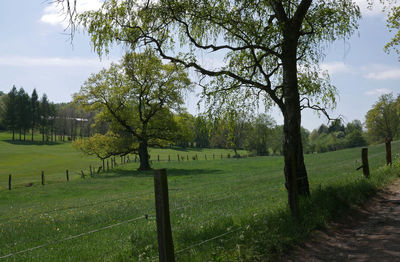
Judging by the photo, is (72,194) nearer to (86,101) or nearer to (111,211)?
(111,211)

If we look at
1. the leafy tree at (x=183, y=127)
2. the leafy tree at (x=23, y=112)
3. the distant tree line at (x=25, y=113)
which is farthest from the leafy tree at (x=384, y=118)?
the leafy tree at (x=23, y=112)

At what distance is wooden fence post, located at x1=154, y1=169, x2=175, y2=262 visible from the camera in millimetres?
4801

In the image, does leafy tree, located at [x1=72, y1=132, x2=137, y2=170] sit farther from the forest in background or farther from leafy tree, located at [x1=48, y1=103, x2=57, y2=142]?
leafy tree, located at [x1=48, y1=103, x2=57, y2=142]

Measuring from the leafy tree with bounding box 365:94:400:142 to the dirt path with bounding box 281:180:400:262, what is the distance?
304 ft

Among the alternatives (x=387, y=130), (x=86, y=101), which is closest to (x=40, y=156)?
(x=86, y=101)

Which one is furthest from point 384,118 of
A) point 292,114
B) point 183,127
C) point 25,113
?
point 25,113

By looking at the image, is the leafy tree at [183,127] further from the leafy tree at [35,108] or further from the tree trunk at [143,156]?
the leafy tree at [35,108]

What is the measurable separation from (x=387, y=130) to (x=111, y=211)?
9759 cm

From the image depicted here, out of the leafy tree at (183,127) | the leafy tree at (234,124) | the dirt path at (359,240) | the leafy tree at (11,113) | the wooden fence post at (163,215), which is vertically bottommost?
the dirt path at (359,240)

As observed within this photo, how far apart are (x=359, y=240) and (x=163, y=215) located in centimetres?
477

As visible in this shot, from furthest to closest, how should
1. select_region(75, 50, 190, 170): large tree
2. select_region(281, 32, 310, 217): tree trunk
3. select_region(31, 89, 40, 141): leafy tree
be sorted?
1. select_region(31, 89, 40, 141): leafy tree
2. select_region(75, 50, 190, 170): large tree
3. select_region(281, 32, 310, 217): tree trunk

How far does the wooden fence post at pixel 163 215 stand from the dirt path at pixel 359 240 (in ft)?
8.01

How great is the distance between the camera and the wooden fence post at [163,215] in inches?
189

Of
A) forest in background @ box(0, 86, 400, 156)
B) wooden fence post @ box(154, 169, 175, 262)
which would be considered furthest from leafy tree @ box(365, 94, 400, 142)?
wooden fence post @ box(154, 169, 175, 262)
